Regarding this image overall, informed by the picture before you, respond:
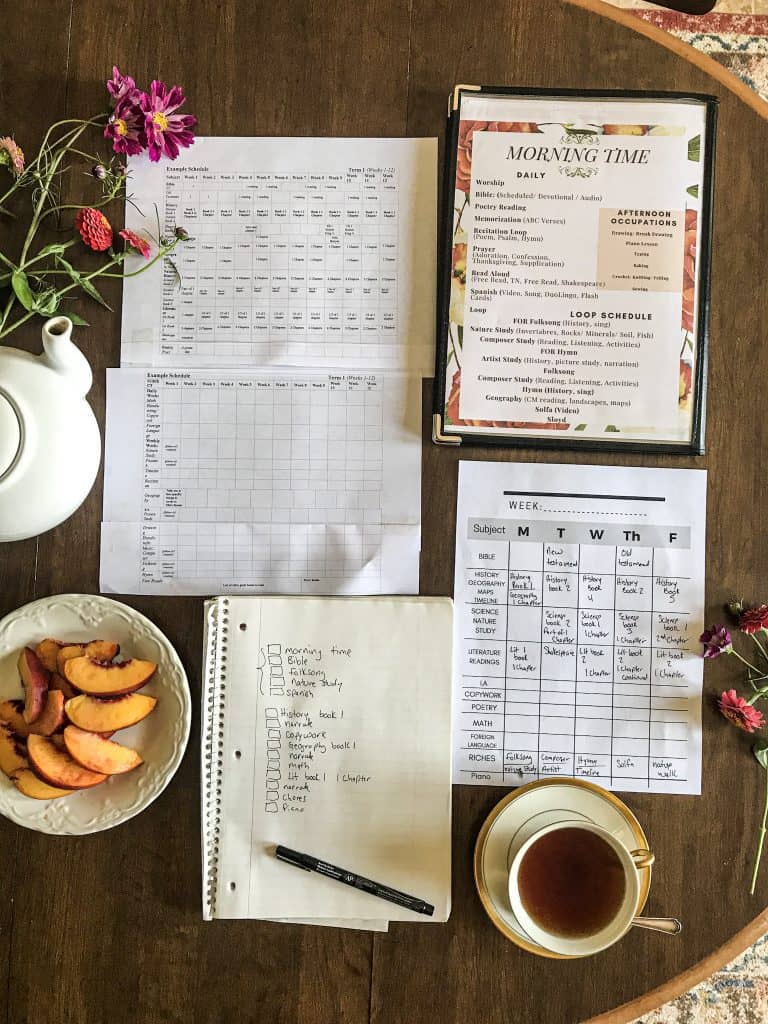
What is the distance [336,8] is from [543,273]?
336 millimetres

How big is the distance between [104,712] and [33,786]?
9 cm

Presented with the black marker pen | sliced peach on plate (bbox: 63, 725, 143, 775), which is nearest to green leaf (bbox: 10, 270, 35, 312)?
sliced peach on plate (bbox: 63, 725, 143, 775)

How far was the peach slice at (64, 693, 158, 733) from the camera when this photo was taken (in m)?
0.69

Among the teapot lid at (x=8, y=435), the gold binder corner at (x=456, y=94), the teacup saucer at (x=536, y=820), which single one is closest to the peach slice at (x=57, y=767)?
the teapot lid at (x=8, y=435)

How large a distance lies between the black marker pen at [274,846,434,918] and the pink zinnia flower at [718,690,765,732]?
0.33 metres

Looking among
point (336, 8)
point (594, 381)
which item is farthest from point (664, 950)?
point (336, 8)

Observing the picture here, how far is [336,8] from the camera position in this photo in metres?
0.75

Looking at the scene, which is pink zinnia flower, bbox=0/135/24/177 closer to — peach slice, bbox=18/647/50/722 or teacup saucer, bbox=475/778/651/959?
peach slice, bbox=18/647/50/722

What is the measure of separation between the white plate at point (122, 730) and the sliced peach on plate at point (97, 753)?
18mm

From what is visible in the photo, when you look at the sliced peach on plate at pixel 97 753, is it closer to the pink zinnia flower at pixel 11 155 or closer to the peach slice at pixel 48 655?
the peach slice at pixel 48 655

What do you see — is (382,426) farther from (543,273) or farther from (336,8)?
(336,8)

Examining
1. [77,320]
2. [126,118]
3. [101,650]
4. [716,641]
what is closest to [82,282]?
[77,320]

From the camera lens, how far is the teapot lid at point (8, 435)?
592mm

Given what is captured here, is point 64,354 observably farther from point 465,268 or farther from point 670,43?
point 670,43
